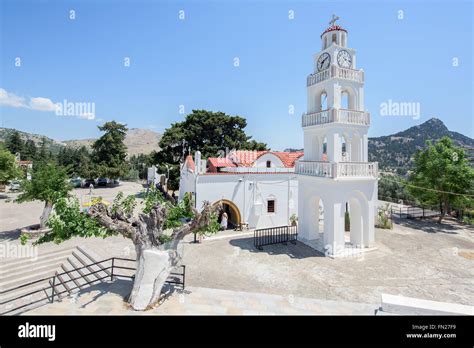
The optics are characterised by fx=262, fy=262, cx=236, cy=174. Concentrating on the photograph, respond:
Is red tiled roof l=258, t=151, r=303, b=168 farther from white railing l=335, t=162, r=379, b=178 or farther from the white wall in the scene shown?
white railing l=335, t=162, r=379, b=178

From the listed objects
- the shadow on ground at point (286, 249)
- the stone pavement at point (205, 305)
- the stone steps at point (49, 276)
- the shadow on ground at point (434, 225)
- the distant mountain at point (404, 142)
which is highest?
the distant mountain at point (404, 142)

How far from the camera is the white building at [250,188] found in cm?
1772

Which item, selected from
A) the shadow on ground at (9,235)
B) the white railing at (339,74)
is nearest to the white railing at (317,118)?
the white railing at (339,74)

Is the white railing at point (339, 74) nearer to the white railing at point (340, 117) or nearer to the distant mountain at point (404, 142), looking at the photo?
the white railing at point (340, 117)

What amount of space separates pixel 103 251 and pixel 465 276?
1673cm

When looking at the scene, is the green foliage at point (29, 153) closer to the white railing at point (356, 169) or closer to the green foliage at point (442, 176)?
the white railing at point (356, 169)

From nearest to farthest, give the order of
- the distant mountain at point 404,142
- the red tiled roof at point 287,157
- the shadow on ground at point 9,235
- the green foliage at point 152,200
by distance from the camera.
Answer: the green foliage at point 152,200, the shadow on ground at point 9,235, the red tiled roof at point 287,157, the distant mountain at point 404,142

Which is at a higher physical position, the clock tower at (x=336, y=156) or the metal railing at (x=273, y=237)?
the clock tower at (x=336, y=156)

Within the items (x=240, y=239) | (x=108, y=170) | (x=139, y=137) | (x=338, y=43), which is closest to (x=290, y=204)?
(x=240, y=239)

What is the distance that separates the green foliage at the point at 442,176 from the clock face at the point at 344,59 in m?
11.2

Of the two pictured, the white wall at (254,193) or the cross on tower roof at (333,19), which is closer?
the cross on tower roof at (333,19)

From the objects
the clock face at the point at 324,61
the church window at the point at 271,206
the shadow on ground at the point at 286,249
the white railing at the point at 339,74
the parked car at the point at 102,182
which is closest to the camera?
the white railing at the point at 339,74
